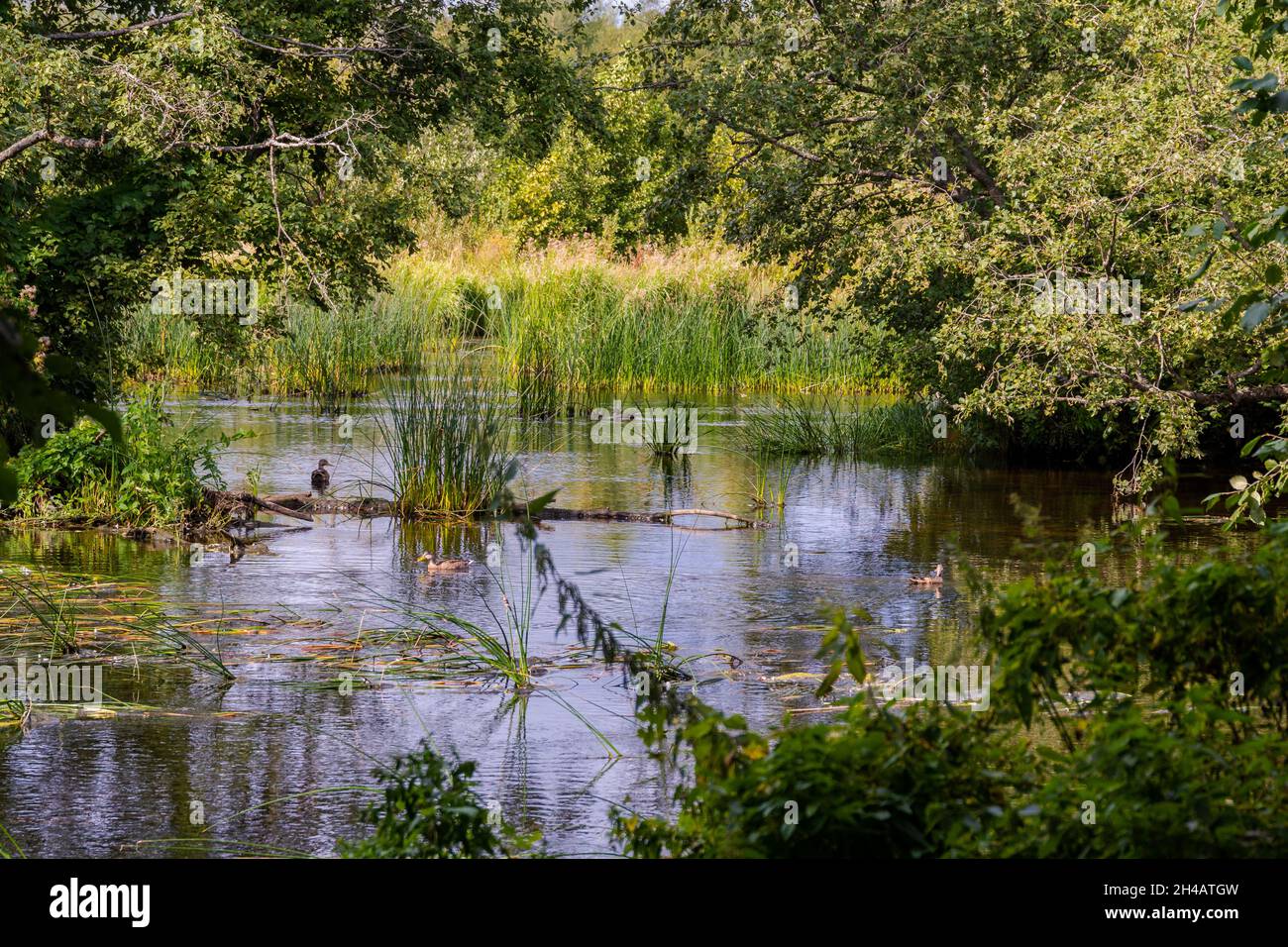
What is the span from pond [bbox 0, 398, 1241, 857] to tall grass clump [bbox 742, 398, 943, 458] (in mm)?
926

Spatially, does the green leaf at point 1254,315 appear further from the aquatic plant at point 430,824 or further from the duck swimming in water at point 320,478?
the duck swimming in water at point 320,478

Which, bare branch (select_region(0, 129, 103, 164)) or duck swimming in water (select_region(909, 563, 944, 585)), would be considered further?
bare branch (select_region(0, 129, 103, 164))

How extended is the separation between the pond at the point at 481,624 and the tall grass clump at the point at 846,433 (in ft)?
3.04

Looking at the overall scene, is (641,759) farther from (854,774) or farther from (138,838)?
(854,774)

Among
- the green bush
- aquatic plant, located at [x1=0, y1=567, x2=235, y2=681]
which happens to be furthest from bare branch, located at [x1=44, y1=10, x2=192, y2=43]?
aquatic plant, located at [x1=0, y1=567, x2=235, y2=681]

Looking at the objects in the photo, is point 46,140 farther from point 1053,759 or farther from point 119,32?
point 1053,759

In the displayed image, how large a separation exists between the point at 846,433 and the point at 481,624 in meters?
8.06

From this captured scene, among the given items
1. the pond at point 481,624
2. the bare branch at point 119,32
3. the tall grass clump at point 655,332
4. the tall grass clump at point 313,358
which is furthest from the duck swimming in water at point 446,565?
the tall grass clump at point 313,358

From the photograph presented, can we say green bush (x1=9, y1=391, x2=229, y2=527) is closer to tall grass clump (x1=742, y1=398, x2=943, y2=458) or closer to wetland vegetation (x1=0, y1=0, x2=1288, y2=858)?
wetland vegetation (x1=0, y1=0, x2=1288, y2=858)

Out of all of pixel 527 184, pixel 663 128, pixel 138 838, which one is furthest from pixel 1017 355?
pixel 527 184

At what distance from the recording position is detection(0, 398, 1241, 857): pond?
16.5 feet

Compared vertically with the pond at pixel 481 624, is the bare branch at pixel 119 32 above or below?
above

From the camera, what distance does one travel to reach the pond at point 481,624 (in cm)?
504
